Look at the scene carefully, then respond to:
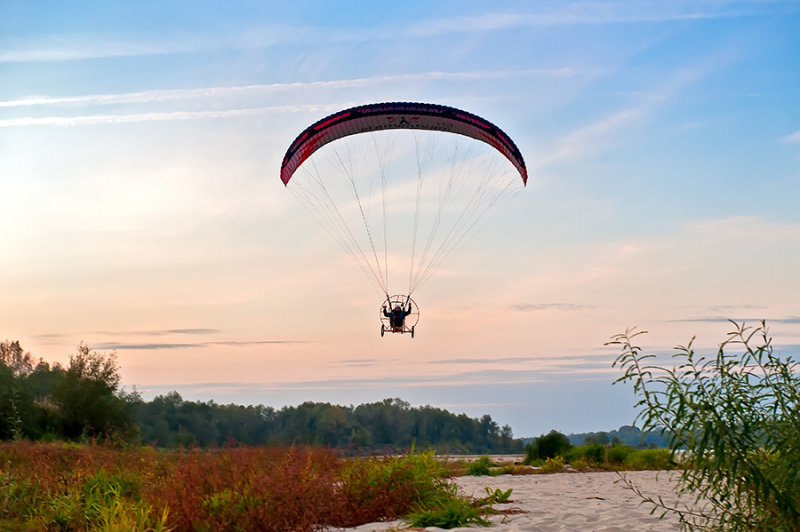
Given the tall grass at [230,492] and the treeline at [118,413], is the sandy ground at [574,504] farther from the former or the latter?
the treeline at [118,413]

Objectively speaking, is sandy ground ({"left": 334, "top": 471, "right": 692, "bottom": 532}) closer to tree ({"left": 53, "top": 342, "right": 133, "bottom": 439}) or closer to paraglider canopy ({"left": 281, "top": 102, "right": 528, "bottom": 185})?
paraglider canopy ({"left": 281, "top": 102, "right": 528, "bottom": 185})

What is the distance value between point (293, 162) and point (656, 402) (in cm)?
1382

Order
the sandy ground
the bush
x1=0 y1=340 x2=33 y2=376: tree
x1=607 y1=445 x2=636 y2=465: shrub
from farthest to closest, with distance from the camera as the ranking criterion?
1. x1=0 y1=340 x2=33 y2=376: tree
2. the bush
3. x1=607 y1=445 x2=636 y2=465: shrub
4. the sandy ground

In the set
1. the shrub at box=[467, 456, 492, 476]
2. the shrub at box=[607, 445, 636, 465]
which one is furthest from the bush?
the shrub at box=[467, 456, 492, 476]

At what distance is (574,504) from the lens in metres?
11.0

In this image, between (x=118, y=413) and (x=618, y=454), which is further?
(x=118, y=413)

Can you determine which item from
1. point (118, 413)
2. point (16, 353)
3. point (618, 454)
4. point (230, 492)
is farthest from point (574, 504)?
point (16, 353)

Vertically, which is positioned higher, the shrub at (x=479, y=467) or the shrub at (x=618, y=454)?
the shrub at (x=618, y=454)

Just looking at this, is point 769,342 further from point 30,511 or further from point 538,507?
point 30,511

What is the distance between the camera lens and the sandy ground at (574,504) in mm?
8617

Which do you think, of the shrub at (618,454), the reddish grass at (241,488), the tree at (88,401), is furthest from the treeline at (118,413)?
the reddish grass at (241,488)

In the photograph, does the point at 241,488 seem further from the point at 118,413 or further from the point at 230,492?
the point at 118,413

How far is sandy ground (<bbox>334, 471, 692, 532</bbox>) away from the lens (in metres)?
8.62

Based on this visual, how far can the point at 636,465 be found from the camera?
1983cm
